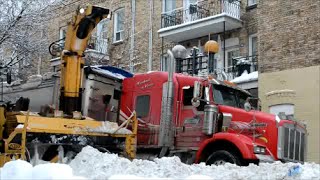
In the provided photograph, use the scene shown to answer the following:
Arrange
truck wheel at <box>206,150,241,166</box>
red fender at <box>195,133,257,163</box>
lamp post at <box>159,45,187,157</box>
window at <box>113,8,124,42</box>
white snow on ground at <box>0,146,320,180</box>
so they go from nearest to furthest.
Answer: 1. white snow on ground at <box>0,146,320,180</box>
2. red fender at <box>195,133,257,163</box>
3. truck wheel at <box>206,150,241,166</box>
4. lamp post at <box>159,45,187,157</box>
5. window at <box>113,8,124,42</box>

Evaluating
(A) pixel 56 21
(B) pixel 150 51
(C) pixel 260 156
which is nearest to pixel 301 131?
(C) pixel 260 156

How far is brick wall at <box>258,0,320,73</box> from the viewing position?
19.3 m

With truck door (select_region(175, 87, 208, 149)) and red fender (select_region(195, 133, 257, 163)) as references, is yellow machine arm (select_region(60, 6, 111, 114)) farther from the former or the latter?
red fender (select_region(195, 133, 257, 163))

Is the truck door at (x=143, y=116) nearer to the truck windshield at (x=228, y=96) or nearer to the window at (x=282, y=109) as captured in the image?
the truck windshield at (x=228, y=96)

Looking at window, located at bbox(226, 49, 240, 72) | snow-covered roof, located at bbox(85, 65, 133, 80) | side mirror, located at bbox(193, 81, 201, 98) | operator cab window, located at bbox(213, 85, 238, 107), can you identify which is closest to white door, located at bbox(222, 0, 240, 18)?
window, located at bbox(226, 49, 240, 72)

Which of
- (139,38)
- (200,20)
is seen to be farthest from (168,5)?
(200,20)

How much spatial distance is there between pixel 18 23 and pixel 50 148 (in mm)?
6507

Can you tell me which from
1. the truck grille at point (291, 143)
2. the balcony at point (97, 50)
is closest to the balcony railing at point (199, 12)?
the balcony at point (97, 50)

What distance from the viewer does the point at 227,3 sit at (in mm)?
23016

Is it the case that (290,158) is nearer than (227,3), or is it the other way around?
(290,158)

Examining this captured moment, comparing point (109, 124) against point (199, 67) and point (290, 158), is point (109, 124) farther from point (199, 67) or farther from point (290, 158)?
point (199, 67)

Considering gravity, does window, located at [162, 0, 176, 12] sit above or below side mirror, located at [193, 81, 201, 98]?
above

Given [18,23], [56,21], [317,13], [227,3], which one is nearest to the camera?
[18,23]

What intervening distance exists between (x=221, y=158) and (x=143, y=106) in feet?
8.71
